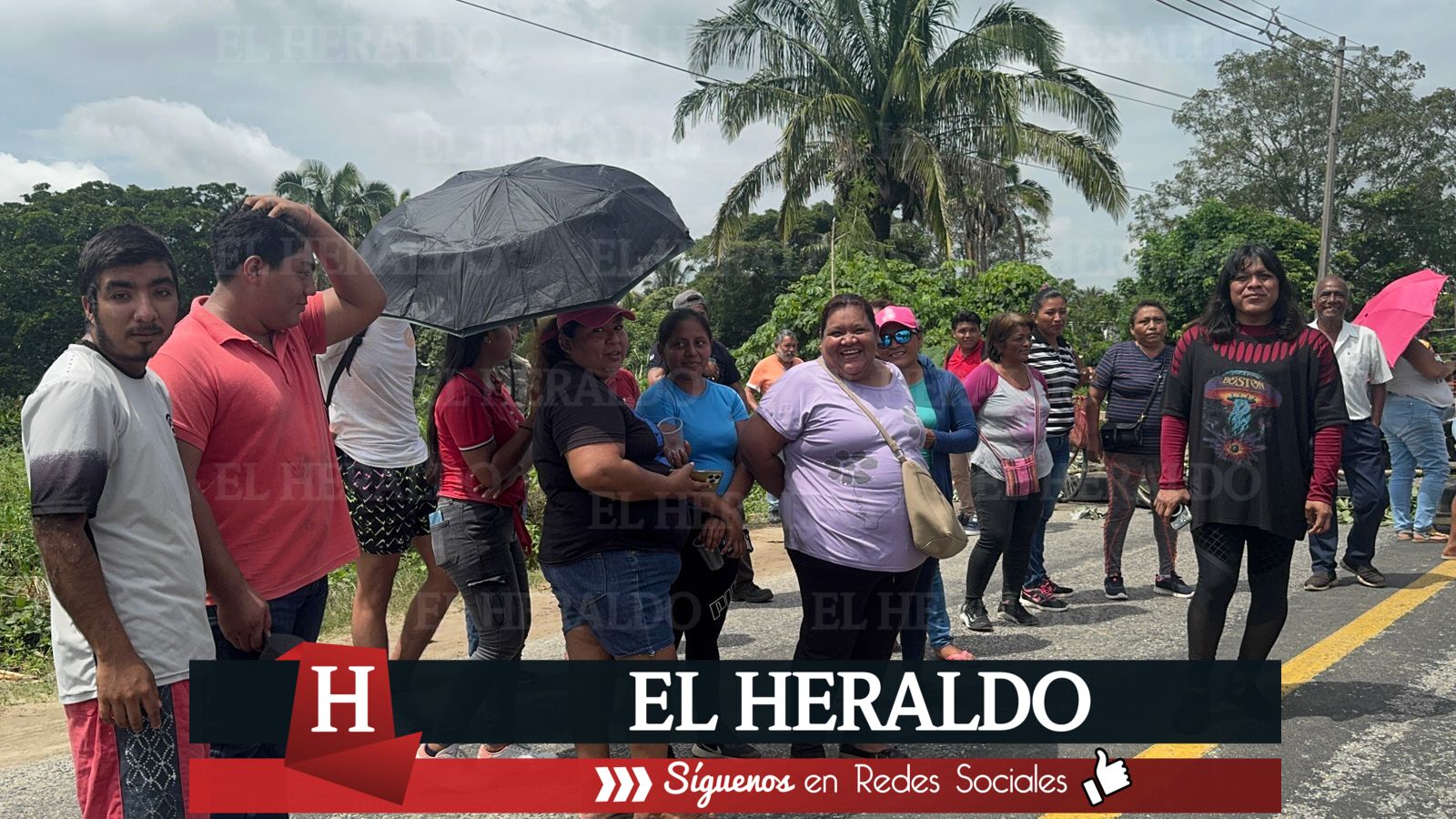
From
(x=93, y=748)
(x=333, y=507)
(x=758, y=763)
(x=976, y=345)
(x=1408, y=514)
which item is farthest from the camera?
(x=1408, y=514)

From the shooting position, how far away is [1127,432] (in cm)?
636

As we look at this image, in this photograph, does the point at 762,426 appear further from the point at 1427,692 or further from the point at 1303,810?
the point at 1427,692

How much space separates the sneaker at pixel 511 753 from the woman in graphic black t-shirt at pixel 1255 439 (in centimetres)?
260

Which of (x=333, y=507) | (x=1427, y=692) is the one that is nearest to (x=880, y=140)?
(x=1427, y=692)

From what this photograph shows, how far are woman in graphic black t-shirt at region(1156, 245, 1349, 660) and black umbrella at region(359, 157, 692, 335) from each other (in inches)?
82.3

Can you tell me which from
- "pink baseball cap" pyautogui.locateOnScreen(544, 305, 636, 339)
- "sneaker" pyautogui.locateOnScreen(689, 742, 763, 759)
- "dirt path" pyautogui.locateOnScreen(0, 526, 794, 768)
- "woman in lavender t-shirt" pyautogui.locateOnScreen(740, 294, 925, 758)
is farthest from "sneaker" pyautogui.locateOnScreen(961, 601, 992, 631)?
"pink baseball cap" pyautogui.locateOnScreen(544, 305, 636, 339)

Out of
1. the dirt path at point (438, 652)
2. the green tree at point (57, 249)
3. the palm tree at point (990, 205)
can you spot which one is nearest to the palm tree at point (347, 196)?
the green tree at point (57, 249)

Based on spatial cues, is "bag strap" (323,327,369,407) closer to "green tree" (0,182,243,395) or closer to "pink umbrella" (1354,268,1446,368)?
"pink umbrella" (1354,268,1446,368)

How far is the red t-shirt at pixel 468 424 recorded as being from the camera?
3826 millimetres

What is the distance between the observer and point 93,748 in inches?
88.7

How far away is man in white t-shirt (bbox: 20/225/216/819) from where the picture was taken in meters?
2.17

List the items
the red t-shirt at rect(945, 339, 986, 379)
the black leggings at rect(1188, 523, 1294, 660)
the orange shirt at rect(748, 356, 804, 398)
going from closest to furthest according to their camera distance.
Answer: the black leggings at rect(1188, 523, 1294, 660)
the red t-shirt at rect(945, 339, 986, 379)
the orange shirt at rect(748, 356, 804, 398)

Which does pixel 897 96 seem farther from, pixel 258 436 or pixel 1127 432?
pixel 258 436

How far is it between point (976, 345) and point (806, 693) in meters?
3.76
